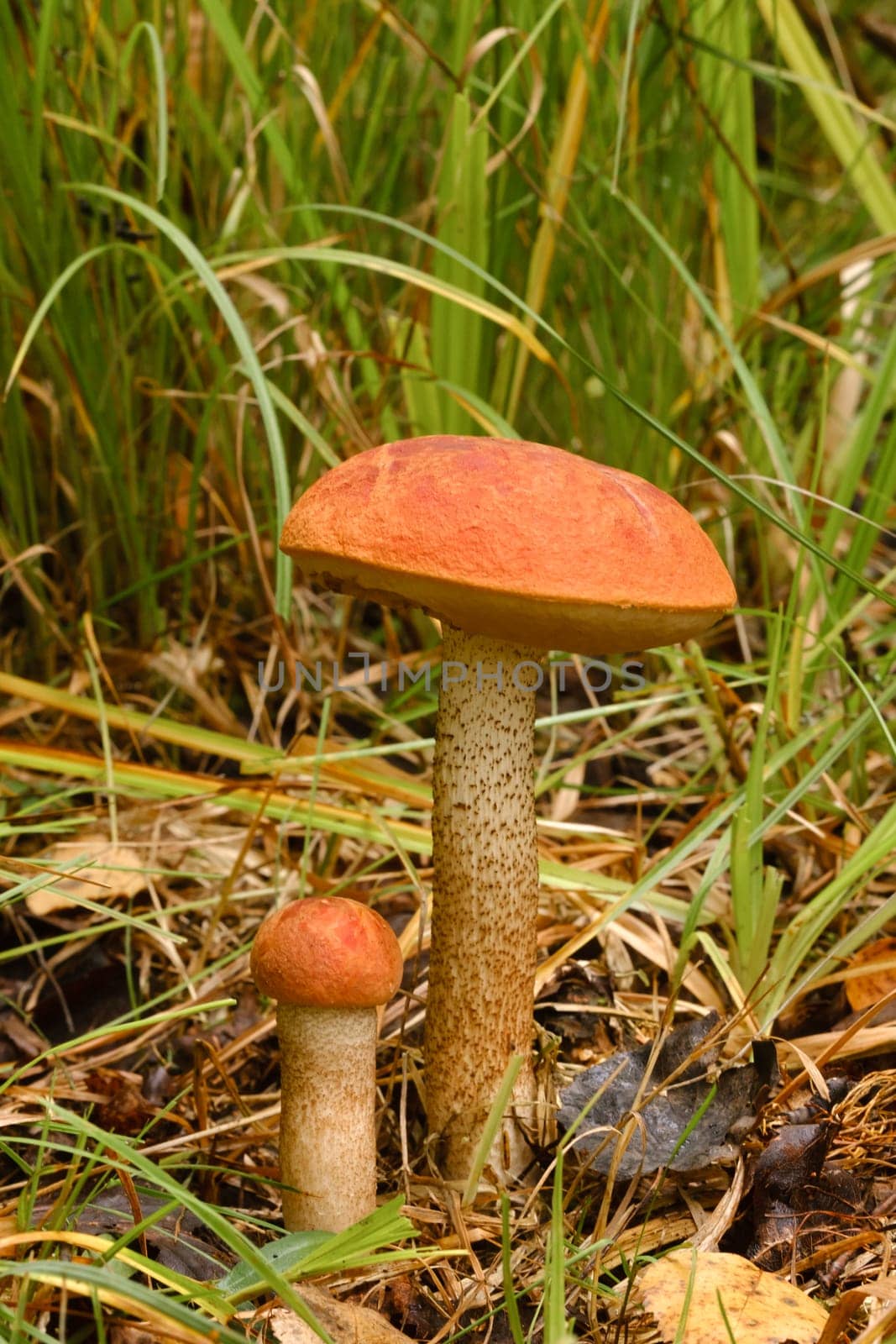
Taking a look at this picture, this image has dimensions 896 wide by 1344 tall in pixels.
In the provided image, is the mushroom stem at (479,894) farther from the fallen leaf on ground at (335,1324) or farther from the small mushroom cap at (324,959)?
the fallen leaf on ground at (335,1324)

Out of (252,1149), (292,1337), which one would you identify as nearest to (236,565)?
(252,1149)

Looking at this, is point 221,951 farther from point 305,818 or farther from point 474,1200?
point 474,1200

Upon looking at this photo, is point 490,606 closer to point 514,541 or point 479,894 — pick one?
point 514,541

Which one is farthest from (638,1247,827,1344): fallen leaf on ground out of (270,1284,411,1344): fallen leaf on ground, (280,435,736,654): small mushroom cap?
(280,435,736,654): small mushroom cap

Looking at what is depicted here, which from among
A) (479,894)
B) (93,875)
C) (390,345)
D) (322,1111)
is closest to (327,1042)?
(322,1111)

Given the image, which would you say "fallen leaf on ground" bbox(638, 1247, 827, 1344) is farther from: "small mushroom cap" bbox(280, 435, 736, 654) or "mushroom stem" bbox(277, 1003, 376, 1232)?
"small mushroom cap" bbox(280, 435, 736, 654)
